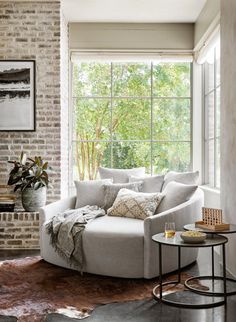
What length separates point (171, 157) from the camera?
20.2ft

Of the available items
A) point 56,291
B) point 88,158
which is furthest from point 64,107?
point 56,291

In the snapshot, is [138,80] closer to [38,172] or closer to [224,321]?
[38,172]

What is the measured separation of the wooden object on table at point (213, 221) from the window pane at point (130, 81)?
9.78ft

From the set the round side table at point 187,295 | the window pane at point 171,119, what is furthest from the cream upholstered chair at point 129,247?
the window pane at point 171,119

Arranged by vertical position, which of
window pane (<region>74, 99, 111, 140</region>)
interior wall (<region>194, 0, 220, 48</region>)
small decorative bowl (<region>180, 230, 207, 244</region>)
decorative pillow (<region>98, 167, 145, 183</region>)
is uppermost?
interior wall (<region>194, 0, 220, 48</region>)

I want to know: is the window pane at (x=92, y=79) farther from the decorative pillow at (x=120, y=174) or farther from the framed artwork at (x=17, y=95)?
the decorative pillow at (x=120, y=174)

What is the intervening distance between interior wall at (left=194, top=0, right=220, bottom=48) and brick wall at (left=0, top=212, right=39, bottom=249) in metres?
2.93

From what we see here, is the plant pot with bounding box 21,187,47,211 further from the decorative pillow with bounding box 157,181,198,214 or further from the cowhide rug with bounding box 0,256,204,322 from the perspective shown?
the decorative pillow with bounding box 157,181,198,214

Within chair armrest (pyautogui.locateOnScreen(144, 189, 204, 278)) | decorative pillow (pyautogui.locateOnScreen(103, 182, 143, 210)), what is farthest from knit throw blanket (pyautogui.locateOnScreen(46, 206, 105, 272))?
chair armrest (pyautogui.locateOnScreen(144, 189, 204, 278))

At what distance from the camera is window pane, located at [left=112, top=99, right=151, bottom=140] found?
241 inches

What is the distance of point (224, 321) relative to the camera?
279 cm

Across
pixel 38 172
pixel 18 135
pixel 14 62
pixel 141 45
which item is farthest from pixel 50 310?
pixel 141 45

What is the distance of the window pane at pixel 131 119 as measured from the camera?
6117 millimetres

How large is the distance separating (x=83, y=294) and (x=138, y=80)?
3.56 metres
